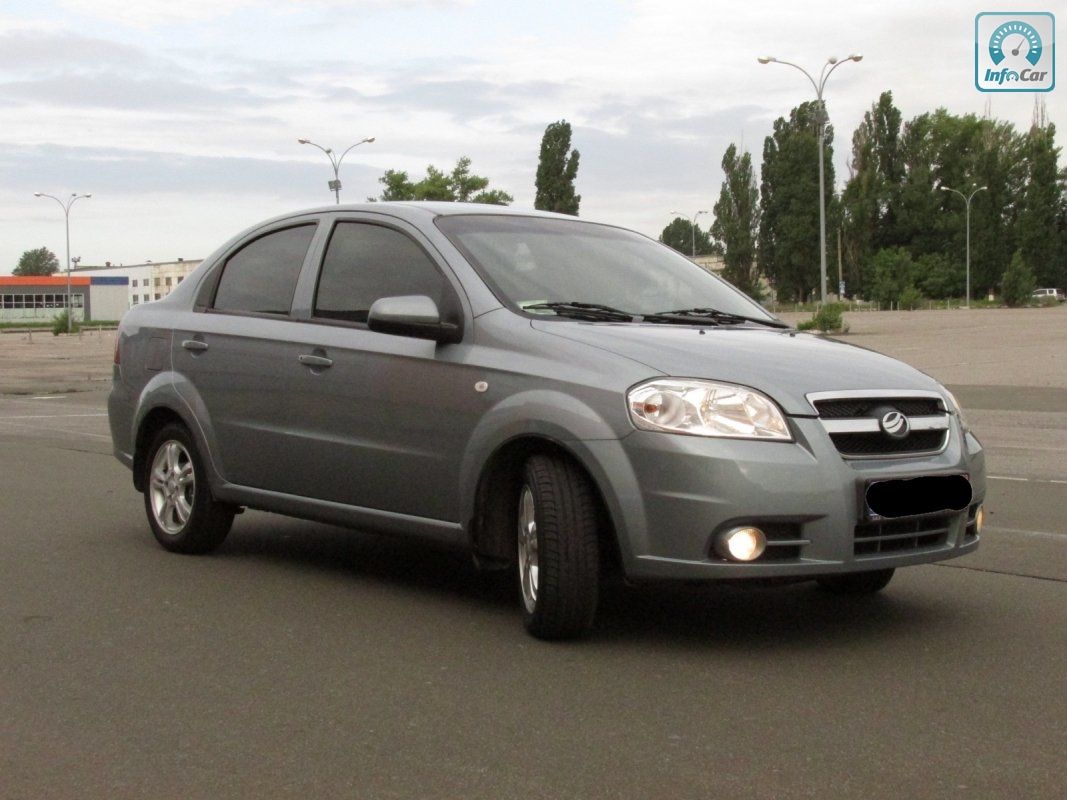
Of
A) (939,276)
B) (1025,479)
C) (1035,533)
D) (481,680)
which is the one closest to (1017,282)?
(939,276)

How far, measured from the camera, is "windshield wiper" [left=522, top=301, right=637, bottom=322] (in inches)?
225

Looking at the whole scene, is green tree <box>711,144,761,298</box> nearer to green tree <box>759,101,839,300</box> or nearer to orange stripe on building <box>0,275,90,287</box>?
green tree <box>759,101,839,300</box>

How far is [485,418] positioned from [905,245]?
110 meters

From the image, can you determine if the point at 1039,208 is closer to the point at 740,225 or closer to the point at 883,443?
the point at 740,225

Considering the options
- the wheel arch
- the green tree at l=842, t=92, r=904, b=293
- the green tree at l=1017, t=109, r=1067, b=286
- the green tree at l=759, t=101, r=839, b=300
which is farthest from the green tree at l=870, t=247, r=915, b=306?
the wheel arch

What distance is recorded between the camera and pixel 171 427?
7.27 meters

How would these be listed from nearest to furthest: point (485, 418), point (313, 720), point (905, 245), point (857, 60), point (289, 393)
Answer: point (313, 720) → point (485, 418) → point (289, 393) → point (857, 60) → point (905, 245)

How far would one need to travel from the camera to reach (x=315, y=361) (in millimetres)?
6305

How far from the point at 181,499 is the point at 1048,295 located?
340ft

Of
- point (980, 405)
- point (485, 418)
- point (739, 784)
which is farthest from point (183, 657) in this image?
point (980, 405)

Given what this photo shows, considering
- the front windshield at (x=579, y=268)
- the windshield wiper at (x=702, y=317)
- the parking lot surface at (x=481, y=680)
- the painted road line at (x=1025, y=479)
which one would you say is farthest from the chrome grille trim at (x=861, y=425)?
the painted road line at (x=1025, y=479)

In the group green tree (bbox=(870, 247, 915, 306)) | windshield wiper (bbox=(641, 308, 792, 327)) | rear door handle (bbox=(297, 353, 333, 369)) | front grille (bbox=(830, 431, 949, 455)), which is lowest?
front grille (bbox=(830, 431, 949, 455))

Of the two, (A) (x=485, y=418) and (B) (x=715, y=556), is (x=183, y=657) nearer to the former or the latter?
(A) (x=485, y=418)

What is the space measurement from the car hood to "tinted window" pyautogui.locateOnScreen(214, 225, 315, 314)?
1.69 m
